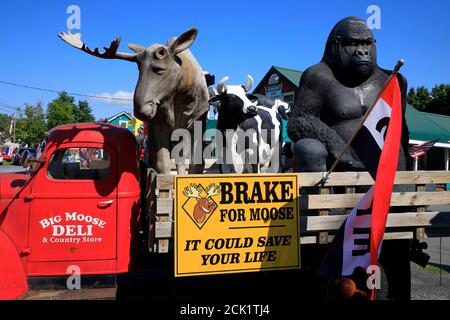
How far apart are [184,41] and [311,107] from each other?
4.74 feet

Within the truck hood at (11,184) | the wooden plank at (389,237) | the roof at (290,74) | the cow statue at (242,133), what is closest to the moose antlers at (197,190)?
the wooden plank at (389,237)

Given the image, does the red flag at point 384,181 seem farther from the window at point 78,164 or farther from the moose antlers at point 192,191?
the window at point 78,164

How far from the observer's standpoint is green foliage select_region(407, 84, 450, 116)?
29703 millimetres

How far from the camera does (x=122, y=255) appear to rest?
336 cm

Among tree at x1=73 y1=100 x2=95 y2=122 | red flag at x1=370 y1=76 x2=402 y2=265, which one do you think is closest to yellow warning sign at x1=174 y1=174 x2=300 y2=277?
red flag at x1=370 y1=76 x2=402 y2=265

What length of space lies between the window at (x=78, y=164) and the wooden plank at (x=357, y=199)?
1.92m

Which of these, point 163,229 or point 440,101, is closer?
point 163,229

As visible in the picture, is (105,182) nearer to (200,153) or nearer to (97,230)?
(97,230)

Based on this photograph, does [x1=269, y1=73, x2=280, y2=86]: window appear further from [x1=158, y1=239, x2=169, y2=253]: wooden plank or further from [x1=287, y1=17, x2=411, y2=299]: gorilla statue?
[x1=158, y1=239, x2=169, y2=253]: wooden plank

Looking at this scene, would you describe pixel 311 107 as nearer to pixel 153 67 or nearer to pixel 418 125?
pixel 153 67

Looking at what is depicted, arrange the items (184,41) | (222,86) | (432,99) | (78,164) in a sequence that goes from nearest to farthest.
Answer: (184,41) → (78,164) → (222,86) → (432,99)

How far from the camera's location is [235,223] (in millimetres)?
2965

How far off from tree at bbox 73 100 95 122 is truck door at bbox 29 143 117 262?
4396 cm

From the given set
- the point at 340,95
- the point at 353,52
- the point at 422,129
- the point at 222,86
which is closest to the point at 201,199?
the point at 340,95
